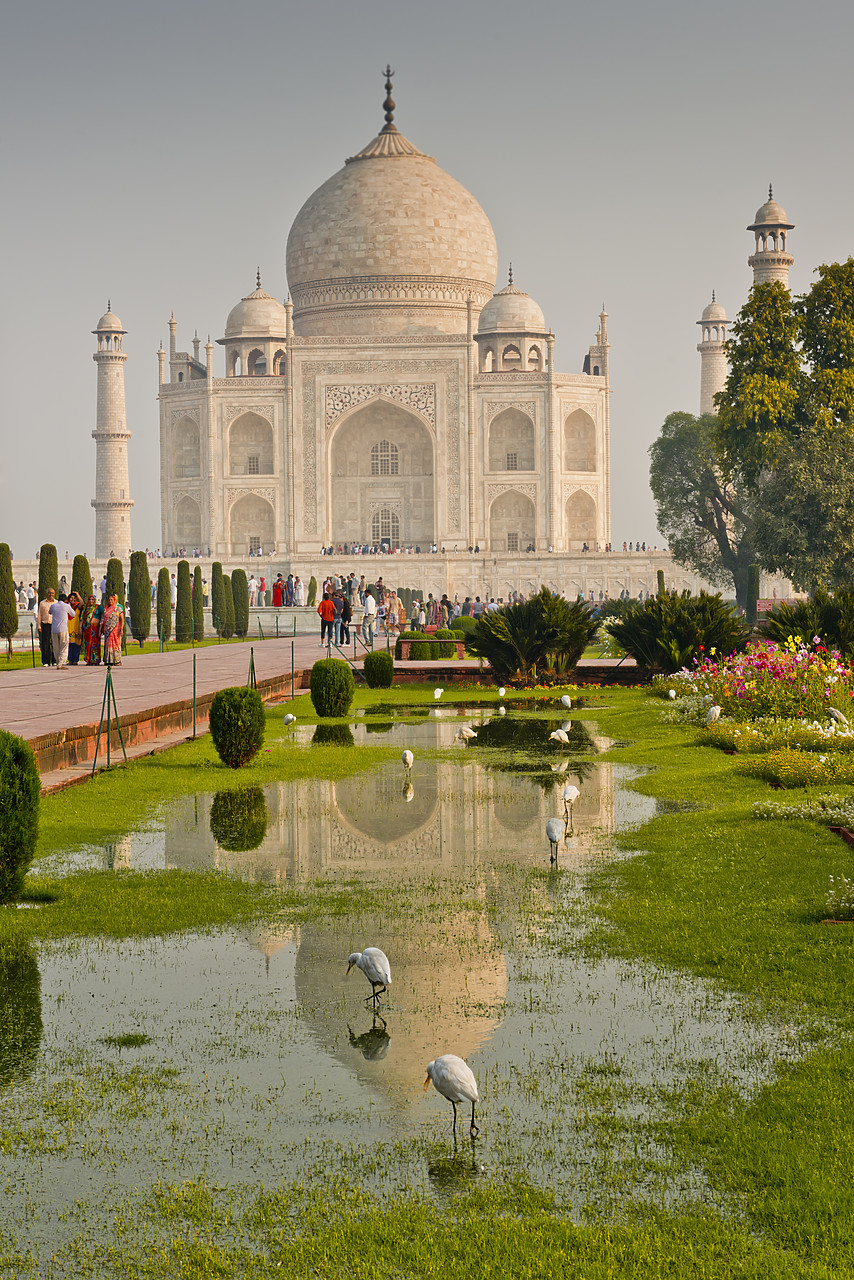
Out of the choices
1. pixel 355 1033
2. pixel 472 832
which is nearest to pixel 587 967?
pixel 355 1033

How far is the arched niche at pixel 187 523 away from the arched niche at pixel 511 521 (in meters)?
8.89

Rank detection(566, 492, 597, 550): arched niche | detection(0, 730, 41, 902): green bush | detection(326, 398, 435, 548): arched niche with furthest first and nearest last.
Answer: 1. detection(566, 492, 597, 550): arched niche
2. detection(326, 398, 435, 548): arched niche
3. detection(0, 730, 41, 902): green bush

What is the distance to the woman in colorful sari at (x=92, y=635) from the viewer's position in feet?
50.5

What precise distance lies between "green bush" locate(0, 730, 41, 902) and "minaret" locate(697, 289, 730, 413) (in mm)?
40496

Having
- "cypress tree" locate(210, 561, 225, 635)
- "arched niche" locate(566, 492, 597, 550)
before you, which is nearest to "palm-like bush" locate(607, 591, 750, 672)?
"cypress tree" locate(210, 561, 225, 635)

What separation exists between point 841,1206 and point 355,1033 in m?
1.32

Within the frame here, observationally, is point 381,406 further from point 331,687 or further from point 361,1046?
point 361,1046

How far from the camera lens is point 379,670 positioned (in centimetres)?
1355

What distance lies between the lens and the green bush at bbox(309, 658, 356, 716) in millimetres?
10766

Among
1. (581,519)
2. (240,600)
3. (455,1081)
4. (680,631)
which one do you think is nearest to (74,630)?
(680,631)

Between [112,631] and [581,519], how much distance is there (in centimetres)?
3054

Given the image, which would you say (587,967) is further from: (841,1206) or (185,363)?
(185,363)

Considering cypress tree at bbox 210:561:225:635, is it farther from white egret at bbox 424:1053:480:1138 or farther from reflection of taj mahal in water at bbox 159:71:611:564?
white egret at bbox 424:1053:480:1138

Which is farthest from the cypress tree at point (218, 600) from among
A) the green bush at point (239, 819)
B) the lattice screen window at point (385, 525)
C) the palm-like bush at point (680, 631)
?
the lattice screen window at point (385, 525)
